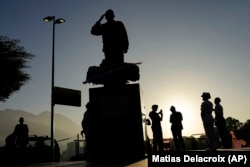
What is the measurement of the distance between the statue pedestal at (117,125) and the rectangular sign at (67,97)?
326 inches

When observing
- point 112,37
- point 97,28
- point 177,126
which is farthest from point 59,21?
point 112,37

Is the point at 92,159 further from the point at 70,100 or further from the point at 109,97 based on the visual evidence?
the point at 70,100

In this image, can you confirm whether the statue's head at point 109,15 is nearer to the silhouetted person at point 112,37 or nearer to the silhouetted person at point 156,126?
the silhouetted person at point 112,37

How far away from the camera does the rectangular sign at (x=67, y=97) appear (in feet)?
54.1

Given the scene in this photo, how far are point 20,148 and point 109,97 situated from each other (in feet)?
24.1

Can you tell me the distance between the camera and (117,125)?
836 cm

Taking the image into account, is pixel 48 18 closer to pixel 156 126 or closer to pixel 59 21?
pixel 59 21

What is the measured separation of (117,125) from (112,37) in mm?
2496

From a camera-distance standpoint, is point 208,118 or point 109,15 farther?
point 109,15

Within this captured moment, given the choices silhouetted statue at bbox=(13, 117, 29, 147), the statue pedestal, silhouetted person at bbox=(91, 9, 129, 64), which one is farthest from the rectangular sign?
the statue pedestal

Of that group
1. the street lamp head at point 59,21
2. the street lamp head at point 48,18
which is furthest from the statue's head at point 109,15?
the street lamp head at point 48,18

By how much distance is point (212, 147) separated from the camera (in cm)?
898

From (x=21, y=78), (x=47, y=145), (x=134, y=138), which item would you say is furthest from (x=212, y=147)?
(x=21, y=78)

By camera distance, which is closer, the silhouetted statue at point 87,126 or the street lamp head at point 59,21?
the silhouetted statue at point 87,126
